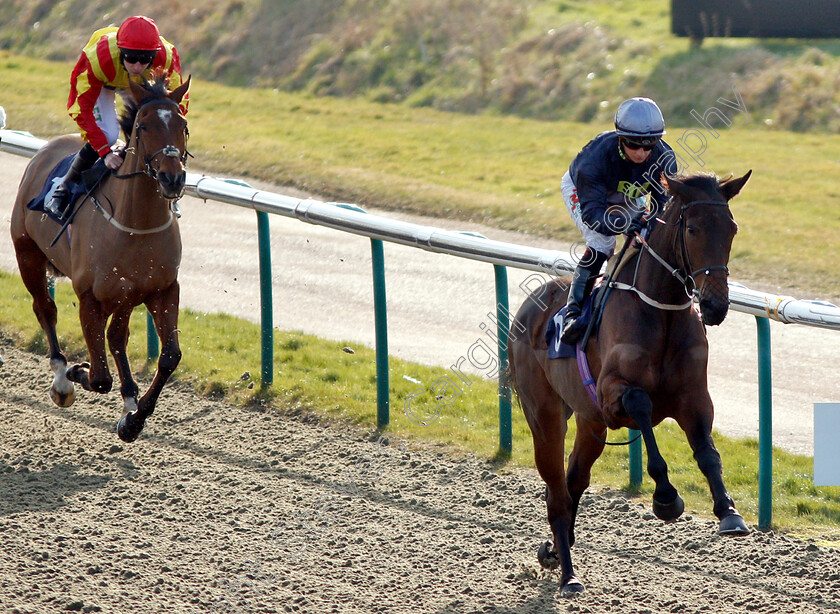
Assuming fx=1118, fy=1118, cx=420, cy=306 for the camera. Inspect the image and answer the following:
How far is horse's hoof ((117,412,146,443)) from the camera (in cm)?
593

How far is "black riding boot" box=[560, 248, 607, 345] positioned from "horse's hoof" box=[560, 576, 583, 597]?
0.98 m

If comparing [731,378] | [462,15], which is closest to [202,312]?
[731,378]

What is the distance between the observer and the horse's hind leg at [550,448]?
15.5ft

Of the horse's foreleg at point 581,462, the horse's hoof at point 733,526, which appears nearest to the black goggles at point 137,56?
the horse's foreleg at point 581,462

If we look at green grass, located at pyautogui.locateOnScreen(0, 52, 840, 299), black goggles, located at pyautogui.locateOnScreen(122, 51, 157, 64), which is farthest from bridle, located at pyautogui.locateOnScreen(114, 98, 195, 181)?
green grass, located at pyautogui.locateOnScreen(0, 52, 840, 299)

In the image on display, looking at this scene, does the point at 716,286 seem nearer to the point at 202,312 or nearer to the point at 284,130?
the point at 202,312

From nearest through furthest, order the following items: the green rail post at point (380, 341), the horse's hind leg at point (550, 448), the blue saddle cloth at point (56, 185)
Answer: the horse's hind leg at point (550, 448) → the blue saddle cloth at point (56, 185) → the green rail post at point (380, 341)

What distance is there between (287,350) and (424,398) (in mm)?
1358

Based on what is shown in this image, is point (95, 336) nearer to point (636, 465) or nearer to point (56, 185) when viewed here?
point (56, 185)

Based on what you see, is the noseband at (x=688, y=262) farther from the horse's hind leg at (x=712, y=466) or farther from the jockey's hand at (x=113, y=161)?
the jockey's hand at (x=113, y=161)

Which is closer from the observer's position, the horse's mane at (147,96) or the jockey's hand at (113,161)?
the horse's mane at (147,96)

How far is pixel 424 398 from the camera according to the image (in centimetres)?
698

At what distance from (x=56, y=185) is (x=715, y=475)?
4.19 meters

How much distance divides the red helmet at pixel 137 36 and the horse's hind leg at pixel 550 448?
8.55 feet
